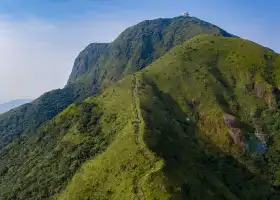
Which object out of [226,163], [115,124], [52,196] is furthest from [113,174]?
[226,163]

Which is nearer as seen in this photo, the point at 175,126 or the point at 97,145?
the point at 97,145

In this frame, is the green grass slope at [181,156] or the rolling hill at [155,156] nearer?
the green grass slope at [181,156]

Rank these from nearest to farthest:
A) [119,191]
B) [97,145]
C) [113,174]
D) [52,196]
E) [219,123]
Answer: [119,191] < [113,174] < [52,196] < [97,145] < [219,123]

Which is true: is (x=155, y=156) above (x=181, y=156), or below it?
above

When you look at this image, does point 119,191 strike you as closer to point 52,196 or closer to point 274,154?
point 52,196

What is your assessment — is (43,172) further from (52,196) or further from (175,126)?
(175,126)

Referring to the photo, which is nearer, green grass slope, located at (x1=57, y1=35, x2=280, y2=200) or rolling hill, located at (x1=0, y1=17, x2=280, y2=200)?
green grass slope, located at (x1=57, y1=35, x2=280, y2=200)

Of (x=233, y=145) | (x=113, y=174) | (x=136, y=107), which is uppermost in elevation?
(x=136, y=107)

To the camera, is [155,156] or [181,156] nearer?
[155,156]

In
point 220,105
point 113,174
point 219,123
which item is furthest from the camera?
point 220,105

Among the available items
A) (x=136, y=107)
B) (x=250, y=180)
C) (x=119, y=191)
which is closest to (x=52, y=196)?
(x=119, y=191)

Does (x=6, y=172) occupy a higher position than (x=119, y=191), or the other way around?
(x=119, y=191)
